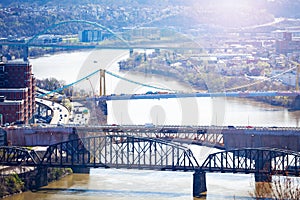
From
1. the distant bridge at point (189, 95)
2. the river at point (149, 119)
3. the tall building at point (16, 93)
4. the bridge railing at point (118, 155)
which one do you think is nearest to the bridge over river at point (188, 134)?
the river at point (149, 119)

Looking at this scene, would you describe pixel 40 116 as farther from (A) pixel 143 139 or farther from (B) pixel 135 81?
(B) pixel 135 81

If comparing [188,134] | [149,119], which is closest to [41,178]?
[188,134]

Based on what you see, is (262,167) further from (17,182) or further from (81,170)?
(17,182)

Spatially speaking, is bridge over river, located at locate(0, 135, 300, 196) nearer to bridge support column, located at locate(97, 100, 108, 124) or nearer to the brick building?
bridge support column, located at locate(97, 100, 108, 124)

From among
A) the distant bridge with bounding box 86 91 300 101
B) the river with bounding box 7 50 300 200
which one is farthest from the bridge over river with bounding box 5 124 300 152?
the distant bridge with bounding box 86 91 300 101

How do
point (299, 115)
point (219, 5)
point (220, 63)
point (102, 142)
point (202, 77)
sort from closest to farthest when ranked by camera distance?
point (102, 142) < point (299, 115) < point (202, 77) < point (220, 63) < point (219, 5)

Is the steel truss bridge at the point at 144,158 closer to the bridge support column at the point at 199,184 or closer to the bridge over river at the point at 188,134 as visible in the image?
the bridge support column at the point at 199,184

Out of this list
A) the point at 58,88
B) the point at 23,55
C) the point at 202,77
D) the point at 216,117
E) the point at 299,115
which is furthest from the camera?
the point at 23,55

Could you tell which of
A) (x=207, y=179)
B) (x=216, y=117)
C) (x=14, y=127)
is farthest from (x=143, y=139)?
(x=216, y=117)
